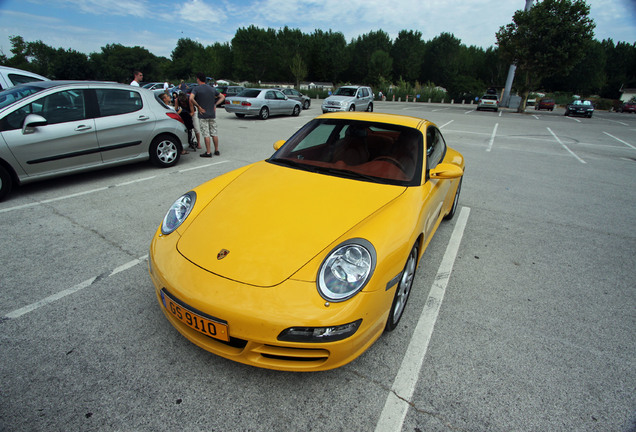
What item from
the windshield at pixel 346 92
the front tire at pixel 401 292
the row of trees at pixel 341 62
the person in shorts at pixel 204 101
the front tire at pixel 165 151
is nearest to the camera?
the front tire at pixel 401 292

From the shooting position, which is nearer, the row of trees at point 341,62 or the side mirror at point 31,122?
the side mirror at point 31,122

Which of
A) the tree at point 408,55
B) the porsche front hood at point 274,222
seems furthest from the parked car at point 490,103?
the tree at point 408,55

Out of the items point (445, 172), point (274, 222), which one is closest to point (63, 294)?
point (274, 222)

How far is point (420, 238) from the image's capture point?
2371mm

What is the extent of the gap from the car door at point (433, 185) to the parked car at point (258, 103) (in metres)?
12.4

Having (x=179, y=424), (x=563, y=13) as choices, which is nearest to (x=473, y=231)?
(x=179, y=424)

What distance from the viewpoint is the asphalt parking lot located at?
5.32 feet

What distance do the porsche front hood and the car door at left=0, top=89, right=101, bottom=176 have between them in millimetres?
3640

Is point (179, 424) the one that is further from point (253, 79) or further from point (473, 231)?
point (253, 79)

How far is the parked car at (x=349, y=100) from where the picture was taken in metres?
16.6

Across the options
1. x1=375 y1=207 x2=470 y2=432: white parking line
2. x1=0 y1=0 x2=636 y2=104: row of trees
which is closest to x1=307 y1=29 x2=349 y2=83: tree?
x1=0 y1=0 x2=636 y2=104: row of trees

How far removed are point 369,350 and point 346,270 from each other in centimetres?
70

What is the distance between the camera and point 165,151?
19.3 feet

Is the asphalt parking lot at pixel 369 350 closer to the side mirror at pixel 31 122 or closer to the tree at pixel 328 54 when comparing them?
the side mirror at pixel 31 122
